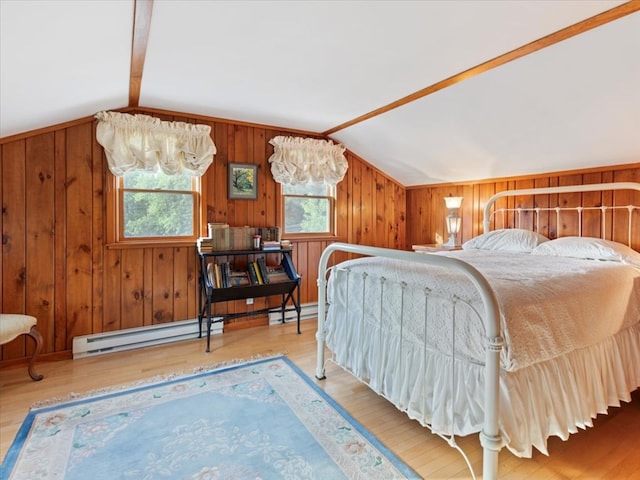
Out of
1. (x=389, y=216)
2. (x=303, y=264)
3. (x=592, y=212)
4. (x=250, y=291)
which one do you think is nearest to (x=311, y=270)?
(x=303, y=264)

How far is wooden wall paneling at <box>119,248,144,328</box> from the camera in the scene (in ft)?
10.5

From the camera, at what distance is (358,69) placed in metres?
2.47

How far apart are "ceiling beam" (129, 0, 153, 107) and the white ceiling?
0.04 metres

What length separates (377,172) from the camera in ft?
15.4

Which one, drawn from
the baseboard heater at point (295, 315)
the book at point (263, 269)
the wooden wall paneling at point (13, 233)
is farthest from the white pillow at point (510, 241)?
the wooden wall paneling at point (13, 233)

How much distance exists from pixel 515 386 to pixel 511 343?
21 centimetres

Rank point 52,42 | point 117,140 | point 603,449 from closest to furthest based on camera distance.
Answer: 1. point 52,42
2. point 603,449
3. point 117,140

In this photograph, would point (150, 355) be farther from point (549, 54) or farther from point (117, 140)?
point (549, 54)

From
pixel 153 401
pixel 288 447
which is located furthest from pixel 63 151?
pixel 288 447

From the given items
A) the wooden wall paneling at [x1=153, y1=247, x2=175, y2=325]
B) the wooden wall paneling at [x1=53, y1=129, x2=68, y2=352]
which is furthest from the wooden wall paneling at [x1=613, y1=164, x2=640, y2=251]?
the wooden wall paneling at [x1=53, y1=129, x2=68, y2=352]

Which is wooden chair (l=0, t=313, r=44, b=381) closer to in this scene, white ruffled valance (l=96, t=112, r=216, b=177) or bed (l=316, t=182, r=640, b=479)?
white ruffled valance (l=96, t=112, r=216, b=177)

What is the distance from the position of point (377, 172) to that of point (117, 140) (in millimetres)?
2976

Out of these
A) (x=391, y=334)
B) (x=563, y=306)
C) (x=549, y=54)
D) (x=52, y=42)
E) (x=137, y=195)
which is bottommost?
(x=391, y=334)

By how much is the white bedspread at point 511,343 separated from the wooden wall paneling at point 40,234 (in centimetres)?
248
